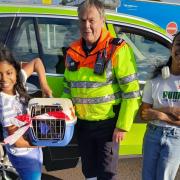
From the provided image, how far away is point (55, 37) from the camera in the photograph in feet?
12.1

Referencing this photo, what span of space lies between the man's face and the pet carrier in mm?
457

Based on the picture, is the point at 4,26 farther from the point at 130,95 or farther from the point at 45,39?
the point at 130,95

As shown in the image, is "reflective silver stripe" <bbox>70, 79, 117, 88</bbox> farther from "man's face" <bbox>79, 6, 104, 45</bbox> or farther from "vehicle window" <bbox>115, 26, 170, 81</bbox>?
"vehicle window" <bbox>115, 26, 170, 81</bbox>

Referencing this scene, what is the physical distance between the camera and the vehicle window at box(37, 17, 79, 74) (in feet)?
12.0

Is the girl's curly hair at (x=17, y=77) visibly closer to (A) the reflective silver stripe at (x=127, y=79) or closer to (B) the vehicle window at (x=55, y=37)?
(A) the reflective silver stripe at (x=127, y=79)

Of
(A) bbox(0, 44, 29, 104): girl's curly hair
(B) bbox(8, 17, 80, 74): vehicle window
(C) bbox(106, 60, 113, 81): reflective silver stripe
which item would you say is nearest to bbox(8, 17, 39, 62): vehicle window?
(B) bbox(8, 17, 80, 74): vehicle window

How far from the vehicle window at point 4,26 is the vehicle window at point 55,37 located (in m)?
0.27

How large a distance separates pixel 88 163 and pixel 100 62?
2.80 ft

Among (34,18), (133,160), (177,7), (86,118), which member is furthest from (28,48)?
(177,7)

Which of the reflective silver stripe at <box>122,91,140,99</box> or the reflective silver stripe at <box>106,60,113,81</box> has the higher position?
the reflective silver stripe at <box>106,60,113,81</box>

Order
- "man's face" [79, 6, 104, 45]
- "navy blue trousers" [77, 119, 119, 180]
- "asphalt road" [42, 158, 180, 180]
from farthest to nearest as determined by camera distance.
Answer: "asphalt road" [42, 158, 180, 180], "navy blue trousers" [77, 119, 119, 180], "man's face" [79, 6, 104, 45]

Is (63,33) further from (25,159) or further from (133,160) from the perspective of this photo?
(133,160)

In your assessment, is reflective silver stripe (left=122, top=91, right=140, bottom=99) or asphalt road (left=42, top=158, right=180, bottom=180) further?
asphalt road (left=42, top=158, right=180, bottom=180)

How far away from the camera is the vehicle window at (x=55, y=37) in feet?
12.0
